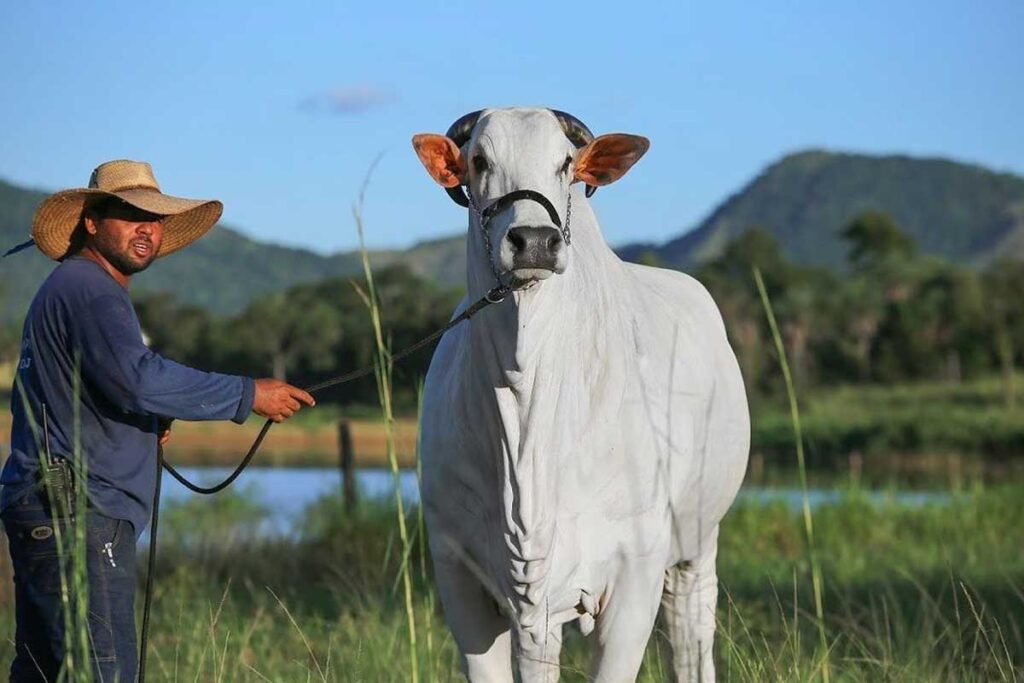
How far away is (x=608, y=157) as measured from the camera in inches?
173

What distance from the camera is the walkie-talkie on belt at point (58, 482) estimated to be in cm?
→ 399

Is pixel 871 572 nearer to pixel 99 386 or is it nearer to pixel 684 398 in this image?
pixel 684 398

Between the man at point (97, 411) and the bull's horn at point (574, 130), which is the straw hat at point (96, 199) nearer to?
the man at point (97, 411)

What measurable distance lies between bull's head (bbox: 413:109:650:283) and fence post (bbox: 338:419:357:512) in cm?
889

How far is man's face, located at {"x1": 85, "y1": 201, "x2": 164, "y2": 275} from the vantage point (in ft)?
14.1

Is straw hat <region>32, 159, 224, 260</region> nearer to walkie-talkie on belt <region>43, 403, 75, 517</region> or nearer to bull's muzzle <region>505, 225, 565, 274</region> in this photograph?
walkie-talkie on belt <region>43, 403, 75, 517</region>

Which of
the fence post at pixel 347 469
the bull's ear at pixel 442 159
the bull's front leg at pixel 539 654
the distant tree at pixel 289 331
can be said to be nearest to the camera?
the bull's ear at pixel 442 159

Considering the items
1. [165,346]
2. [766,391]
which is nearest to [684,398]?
[165,346]

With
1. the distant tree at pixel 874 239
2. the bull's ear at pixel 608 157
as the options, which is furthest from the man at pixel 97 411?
the distant tree at pixel 874 239

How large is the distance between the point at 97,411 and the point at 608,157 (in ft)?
5.08

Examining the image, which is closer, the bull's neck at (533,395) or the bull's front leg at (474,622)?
the bull's neck at (533,395)

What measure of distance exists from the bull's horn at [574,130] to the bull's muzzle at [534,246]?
25.0 inches

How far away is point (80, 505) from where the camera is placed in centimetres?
332

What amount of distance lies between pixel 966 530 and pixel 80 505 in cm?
1155
